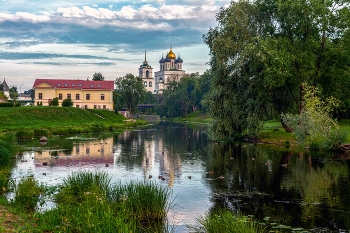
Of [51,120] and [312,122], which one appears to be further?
[51,120]

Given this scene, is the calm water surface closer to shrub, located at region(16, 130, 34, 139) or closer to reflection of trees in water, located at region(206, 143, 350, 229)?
reflection of trees in water, located at region(206, 143, 350, 229)

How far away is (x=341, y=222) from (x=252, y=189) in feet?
18.8

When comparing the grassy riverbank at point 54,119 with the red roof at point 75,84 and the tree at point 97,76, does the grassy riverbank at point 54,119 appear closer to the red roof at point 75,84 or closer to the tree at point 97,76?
the red roof at point 75,84

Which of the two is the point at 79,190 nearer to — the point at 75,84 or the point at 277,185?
the point at 277,185

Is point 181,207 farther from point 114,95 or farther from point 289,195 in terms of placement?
point 114,95

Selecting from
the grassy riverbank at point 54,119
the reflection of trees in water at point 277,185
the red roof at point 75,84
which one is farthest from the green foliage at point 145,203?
the red roof at point 75,84

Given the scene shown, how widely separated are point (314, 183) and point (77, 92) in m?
81.0

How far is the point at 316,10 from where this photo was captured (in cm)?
3644

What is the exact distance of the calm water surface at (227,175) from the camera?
15.5 meters

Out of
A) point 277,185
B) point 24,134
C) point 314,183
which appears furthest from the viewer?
point 24,134

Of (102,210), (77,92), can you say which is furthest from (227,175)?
(77,92)

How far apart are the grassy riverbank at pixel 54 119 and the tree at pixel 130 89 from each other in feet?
71.7

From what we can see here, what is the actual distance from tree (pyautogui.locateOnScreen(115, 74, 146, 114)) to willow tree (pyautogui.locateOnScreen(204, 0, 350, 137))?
60.5 meters

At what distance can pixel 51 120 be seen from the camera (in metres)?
64.2
